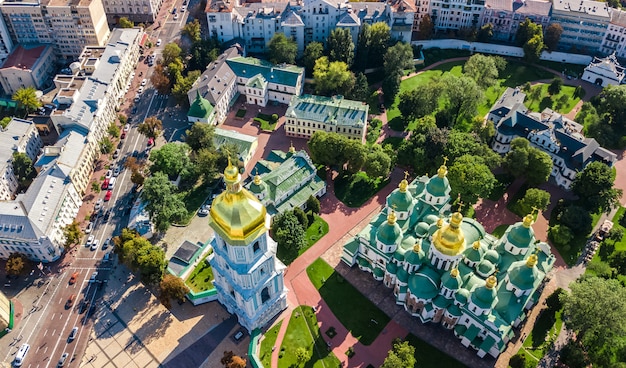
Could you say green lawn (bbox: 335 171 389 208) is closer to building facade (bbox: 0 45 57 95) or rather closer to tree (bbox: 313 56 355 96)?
tree (bbox: 313 56 355 96)

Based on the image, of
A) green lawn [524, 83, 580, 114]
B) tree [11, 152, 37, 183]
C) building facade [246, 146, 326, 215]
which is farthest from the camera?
green lawn [524, 83, 580, 114]

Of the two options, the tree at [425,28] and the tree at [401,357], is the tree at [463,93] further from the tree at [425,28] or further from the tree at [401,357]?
the tree at [401,357]

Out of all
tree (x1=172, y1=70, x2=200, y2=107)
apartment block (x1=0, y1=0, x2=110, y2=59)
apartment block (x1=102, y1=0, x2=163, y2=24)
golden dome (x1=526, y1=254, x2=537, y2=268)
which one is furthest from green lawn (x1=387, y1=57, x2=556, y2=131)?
apartment block (x1=0, y1=0, x2=110, y2=59)

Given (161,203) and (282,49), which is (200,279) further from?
(282,49)

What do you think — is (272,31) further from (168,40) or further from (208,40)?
(168,40)

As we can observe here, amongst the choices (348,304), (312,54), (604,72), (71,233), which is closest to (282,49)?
(312,54)

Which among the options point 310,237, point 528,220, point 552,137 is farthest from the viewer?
point 552,137

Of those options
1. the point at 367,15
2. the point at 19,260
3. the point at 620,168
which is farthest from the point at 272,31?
the point at 620,168
